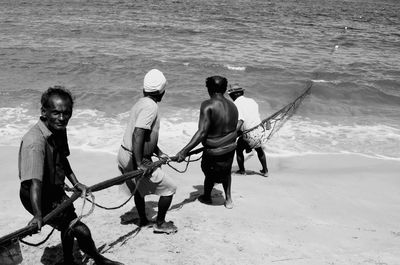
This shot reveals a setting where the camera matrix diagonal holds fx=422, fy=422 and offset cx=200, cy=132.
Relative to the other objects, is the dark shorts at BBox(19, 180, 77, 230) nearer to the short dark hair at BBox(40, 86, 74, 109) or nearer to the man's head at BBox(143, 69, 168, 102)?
the short dark hair at BBox(40, 86, 74, 109)

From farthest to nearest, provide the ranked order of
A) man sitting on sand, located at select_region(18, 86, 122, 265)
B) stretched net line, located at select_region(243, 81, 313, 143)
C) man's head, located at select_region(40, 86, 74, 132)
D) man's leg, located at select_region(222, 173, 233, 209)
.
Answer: stretched net line, located at select_region(243, 81, 313, 143) → man's leg, located at select_region(222, 173, 233, 209) → man's head, located at select_region(40, 86, 74, 132) → man sitting on sand, located at select_region(18, 86, 122, 265)

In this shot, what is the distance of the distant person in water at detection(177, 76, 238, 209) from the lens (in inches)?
176

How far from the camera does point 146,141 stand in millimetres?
3820

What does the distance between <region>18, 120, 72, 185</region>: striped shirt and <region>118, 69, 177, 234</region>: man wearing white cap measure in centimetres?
72

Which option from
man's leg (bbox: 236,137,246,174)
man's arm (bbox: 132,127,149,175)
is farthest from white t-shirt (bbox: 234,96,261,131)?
man's arm (bbox: 132,127,149,175)

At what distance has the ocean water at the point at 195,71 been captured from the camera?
29.1ft

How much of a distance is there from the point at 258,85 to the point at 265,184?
26.5 feet

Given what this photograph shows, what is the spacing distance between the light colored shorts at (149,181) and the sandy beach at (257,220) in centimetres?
28

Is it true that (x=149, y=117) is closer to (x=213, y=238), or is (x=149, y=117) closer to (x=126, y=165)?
(x=126, y=165)

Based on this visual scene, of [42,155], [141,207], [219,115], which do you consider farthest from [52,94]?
[219,115]

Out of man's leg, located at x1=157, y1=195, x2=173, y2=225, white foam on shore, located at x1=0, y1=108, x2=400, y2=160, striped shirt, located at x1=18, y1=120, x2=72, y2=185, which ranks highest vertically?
striped shirt, located at x1=18, y1=120, x2=72, y2=185

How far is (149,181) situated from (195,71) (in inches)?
447

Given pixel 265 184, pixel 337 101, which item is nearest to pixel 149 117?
pixel 265 184

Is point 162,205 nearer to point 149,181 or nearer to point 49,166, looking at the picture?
point 149,181
